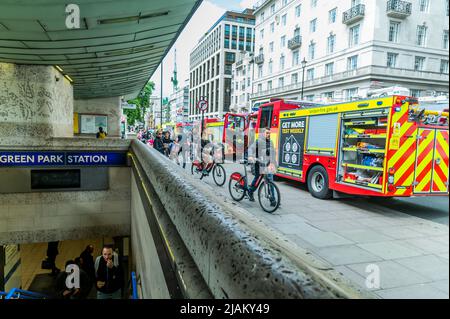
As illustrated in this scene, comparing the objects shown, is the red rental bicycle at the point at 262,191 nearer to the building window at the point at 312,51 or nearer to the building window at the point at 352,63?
the building window at the point at 312,51

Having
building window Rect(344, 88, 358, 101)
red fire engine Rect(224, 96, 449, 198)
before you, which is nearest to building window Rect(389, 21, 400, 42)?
building window Rect(344, 88, 358, 101)

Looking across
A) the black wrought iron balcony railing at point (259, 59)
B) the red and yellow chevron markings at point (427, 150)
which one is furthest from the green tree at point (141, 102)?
the red and yellow chevron markings at point (427, 150)

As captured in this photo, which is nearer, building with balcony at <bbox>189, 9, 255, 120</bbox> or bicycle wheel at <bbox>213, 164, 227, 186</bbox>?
building with balcony at <bbox>189, 9, 255, 120</bbox>

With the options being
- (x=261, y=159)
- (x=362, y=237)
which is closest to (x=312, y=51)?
(x=362, y=237)

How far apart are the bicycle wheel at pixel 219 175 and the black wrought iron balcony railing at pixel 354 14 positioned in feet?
26.6

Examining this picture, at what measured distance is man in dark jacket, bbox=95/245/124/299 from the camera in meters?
6.52

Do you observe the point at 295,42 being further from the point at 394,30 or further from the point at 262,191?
the point at 262,191

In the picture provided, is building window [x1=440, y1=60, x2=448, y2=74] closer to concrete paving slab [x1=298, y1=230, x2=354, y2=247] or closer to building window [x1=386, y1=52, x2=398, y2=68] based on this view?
building window [x1=386, y1=52, x2=398, y2=68]

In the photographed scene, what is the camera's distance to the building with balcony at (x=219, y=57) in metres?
2.13

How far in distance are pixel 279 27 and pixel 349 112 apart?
449cm

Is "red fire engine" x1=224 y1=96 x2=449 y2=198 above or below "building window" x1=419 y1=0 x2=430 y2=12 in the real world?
below

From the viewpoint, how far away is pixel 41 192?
8109 millimetres

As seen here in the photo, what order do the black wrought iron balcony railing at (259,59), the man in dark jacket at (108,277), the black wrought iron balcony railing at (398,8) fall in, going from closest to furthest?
the black wrought iron balcony railing at (398,8), the black wrought iron balcony railing at (259,59), the man in dark jacket at (108,277)

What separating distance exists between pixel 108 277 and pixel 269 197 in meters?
3.88
